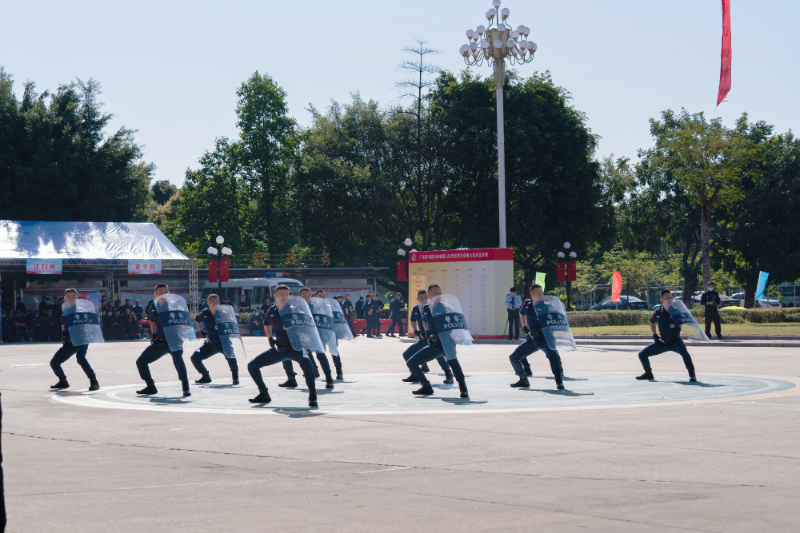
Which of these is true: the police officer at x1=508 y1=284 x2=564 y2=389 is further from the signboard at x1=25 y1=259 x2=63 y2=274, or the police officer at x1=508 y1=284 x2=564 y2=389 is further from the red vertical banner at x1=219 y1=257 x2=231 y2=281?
the red vertical banner at x1=219 y1=257 x2=231 y2=281

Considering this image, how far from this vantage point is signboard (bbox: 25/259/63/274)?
3438 cm

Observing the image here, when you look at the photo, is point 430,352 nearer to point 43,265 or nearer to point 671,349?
point 671,349

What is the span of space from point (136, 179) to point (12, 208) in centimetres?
744

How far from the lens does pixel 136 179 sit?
5225 cm

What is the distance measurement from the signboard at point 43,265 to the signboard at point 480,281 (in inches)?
550

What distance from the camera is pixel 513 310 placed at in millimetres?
29750

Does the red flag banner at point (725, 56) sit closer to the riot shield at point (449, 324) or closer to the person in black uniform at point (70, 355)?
the riot shield at point (449, 324)

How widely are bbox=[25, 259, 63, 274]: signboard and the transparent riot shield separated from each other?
25.3 meters

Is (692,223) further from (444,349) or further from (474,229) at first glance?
(444,349)

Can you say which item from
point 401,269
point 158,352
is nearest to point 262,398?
point 158,352

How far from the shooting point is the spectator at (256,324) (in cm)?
3896

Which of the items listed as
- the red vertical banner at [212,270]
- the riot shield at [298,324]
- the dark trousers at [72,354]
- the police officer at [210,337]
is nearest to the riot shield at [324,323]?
the police officer at [210,337]

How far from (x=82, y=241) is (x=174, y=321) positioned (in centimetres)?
2502

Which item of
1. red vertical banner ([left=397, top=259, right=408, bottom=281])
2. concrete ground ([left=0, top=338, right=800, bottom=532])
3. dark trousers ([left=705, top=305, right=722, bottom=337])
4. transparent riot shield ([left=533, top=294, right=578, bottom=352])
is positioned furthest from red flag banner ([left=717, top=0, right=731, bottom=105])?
red vertical banner ([left=397, top=259, right=408, bottom=281])
